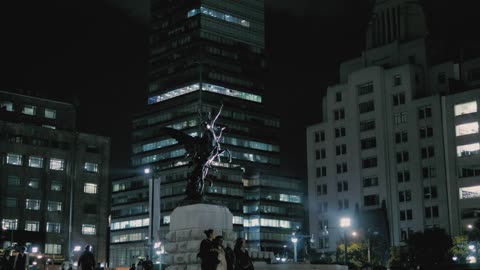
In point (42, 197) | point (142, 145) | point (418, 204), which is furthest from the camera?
point (142, 145)

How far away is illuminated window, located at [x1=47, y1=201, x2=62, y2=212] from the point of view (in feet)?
374

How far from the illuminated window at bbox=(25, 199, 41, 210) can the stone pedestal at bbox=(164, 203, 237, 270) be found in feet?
285


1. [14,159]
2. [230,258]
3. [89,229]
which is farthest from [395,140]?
[230,258]

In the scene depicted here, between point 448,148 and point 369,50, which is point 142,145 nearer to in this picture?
point 369,50

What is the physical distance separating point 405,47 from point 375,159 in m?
19.9

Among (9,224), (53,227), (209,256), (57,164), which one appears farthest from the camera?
(57,164)

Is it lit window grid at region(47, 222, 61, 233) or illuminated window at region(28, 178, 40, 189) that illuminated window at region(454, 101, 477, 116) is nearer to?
lit window grid at region(47, 222, 61, 233)

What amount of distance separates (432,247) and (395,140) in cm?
2663

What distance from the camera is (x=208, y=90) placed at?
164 meters

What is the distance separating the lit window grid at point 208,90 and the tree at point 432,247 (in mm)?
85995

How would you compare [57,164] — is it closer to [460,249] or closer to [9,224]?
[9,224]

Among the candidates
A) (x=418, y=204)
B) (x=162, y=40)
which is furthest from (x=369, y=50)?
(x=162, y=40)

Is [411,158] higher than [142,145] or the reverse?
the reverse

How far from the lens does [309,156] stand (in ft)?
393
